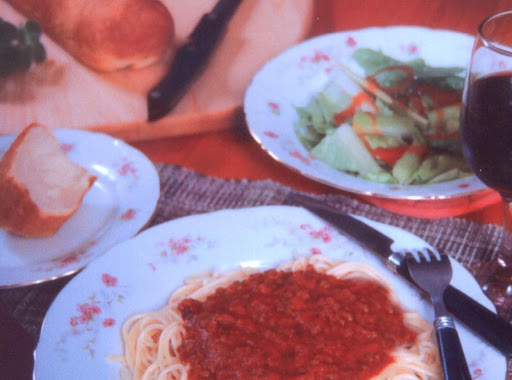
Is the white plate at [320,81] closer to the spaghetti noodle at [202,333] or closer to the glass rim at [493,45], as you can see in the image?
the spaghetti noodle at [202,333]

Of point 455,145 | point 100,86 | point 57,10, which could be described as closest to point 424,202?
point 455,145

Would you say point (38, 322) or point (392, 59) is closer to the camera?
point (38, 322)

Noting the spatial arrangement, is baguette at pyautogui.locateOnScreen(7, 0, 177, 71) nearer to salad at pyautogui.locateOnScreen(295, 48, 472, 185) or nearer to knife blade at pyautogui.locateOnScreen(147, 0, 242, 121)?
knife blade at pyautogui.locateOnScreen(147, 0, 242, 121)

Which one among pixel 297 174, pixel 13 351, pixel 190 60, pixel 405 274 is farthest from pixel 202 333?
pixel 190 60

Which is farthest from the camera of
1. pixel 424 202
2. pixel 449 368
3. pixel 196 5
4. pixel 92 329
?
pixel 196 5

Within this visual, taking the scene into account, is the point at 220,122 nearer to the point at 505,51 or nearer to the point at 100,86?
the point at 100,86

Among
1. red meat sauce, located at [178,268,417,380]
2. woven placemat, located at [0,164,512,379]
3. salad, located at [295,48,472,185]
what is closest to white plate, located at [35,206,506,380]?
red meat sauce, located at [178,268,417,380]

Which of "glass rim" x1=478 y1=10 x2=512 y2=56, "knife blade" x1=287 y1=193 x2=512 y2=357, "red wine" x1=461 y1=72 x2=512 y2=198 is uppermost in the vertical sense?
"glass rim" x1=478 y1=10 x2=512 y2=56
